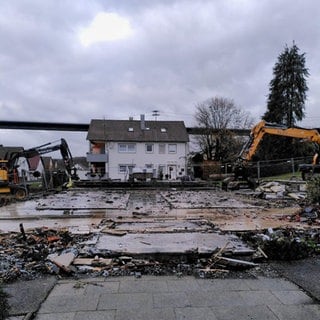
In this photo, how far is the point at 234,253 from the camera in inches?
216

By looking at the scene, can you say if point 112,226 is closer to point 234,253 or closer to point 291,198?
point 234,253

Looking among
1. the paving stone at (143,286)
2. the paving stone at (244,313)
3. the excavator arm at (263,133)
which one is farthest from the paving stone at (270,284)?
the excavator arm at (263,133)

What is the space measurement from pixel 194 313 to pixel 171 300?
39 centimetres

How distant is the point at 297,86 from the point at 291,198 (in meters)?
28.5

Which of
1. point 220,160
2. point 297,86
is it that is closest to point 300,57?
point 297,86

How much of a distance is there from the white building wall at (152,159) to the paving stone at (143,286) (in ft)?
145

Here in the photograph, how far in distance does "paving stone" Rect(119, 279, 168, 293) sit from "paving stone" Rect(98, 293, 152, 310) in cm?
16

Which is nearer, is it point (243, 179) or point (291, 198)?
point (291, 198)

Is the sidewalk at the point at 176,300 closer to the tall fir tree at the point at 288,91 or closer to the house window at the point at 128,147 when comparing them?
the tall fir tree at the point at 288,91

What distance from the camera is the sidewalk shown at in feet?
11.7

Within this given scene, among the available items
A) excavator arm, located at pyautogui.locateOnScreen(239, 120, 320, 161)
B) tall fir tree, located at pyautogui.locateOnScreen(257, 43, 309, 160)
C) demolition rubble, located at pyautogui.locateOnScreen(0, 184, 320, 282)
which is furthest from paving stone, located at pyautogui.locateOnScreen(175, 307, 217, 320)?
tall fir tree, located at pyautogui.locateOnScreen(257, 43, 309, 160)

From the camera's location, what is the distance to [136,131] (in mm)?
52094

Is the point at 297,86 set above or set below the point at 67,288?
above

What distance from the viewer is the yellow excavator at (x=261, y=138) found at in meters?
21.5
